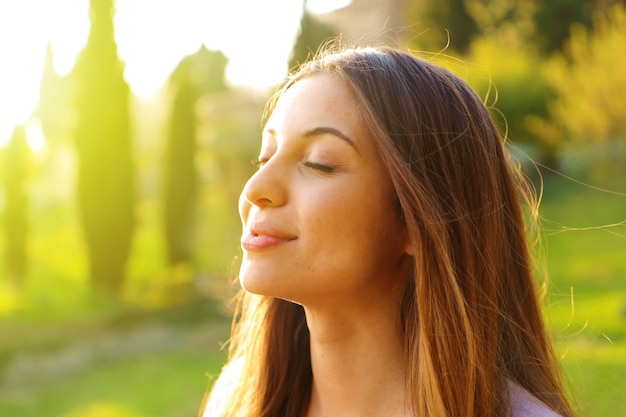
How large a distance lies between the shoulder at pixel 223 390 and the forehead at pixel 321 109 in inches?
30.3

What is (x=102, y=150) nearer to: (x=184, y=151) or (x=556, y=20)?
(x=184, y=151)

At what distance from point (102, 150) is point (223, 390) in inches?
244

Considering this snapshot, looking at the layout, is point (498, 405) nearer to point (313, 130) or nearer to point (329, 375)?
point (329, 375)

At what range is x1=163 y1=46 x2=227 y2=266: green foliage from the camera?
8398 millimetres

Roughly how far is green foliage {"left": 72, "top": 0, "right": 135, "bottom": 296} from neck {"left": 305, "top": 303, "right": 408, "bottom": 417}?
6467 millimetres

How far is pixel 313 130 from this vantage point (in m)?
1.56

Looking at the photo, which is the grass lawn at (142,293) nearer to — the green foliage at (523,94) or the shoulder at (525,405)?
the green foliage at (523,94)

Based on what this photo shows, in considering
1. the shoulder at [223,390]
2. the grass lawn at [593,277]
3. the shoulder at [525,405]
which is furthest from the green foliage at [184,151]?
the shoulder at [525,405]

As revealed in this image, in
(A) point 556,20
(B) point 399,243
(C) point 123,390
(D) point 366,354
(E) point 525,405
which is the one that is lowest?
(E) point 525,405

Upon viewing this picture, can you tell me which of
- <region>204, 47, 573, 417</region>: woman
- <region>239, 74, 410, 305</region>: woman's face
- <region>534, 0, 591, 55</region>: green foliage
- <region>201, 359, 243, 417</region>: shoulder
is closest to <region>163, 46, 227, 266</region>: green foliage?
<region>534, 0, 591, 55</region>: green foliage

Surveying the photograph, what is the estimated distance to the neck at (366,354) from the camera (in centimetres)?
162

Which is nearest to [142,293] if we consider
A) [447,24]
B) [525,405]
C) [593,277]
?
[447,24]

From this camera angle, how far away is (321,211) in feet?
4.94

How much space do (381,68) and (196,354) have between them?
6.56 metres
